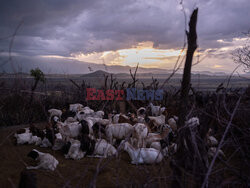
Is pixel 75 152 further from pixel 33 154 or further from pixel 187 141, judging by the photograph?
pixel 187 141

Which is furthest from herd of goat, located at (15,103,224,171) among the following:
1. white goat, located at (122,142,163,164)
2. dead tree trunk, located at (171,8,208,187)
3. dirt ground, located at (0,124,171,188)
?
dead tree trunk, located at (171,8,208,187)

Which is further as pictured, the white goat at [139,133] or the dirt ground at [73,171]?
the white goat at [139,133]

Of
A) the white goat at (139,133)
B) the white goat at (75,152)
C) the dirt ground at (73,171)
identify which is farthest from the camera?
the white goat at (139,133)

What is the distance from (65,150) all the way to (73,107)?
249 cm

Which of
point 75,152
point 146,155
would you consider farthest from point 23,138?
point 146,155

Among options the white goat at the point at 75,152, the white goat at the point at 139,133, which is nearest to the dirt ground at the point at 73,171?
the white goat at the point at 75,152

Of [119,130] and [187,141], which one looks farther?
[119,130]

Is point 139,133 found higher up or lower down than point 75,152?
higher up

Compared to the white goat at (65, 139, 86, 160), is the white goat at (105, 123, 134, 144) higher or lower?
higher

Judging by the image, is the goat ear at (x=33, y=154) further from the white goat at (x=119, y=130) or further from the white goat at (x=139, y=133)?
the white goat at (x=139, y=133)

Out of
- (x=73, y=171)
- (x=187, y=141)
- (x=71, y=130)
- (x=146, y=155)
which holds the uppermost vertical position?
(x=187, y=141)

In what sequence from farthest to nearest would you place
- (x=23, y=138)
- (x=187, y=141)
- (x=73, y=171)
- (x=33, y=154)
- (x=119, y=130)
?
(x=23, y=138) < (x=119, y=130) < (x=33, y=154) < (x=73, y=171) < (x=187, y=141)

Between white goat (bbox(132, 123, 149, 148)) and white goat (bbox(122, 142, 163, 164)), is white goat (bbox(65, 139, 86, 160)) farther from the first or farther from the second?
white goat (bbox(132, 123, 149, 148))

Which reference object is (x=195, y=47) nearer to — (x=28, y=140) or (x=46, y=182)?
(x=46, y=182)
